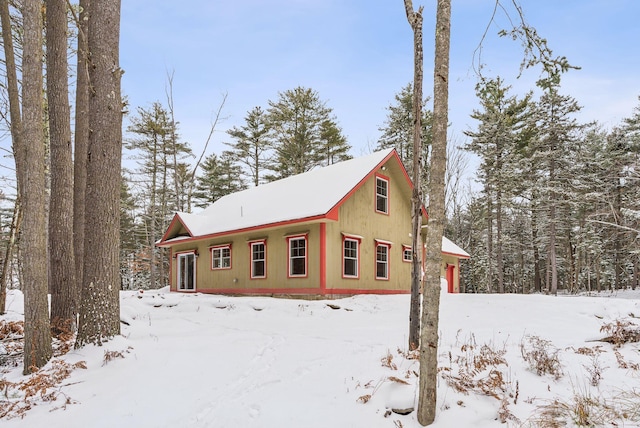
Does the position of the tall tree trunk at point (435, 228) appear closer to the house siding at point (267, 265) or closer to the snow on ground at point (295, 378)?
the snow on ground at point (295, 378)

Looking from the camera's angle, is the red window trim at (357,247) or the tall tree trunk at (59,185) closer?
the tall tree trunk at (59,185)

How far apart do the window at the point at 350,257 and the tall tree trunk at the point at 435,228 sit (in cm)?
1083

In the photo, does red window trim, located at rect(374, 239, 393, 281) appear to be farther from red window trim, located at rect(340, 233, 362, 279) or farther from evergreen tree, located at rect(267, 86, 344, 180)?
evergreen tree, located at rect(267, 86, 344, 180)

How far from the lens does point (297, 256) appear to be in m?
14.7

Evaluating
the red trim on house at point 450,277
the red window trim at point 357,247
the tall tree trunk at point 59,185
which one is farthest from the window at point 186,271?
the red trim on house at point 450,277

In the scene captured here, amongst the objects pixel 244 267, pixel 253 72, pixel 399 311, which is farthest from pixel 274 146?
pixel 399 311

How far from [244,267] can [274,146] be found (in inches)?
630

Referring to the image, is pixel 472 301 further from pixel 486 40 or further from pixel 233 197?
pixel 233 197

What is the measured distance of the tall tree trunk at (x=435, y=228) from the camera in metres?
3.68

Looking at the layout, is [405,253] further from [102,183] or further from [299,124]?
[299,124]

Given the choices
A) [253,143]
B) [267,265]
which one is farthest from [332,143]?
[267,265]

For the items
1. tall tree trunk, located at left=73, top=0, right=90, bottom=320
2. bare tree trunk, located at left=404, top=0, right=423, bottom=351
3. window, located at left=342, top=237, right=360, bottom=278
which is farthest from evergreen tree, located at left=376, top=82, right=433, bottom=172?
tall tree trunk, located at left=73, top=0, right=90, bottom=320

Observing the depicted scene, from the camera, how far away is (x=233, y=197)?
21734 mm

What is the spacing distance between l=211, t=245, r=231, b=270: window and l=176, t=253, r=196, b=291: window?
2.07 m
